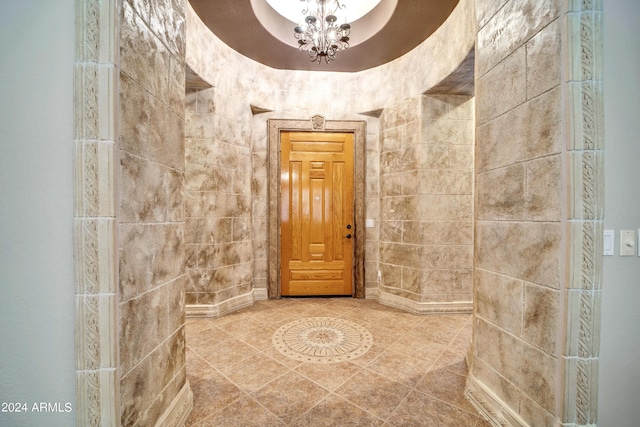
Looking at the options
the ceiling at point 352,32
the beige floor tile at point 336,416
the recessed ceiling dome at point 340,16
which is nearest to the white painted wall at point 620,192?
the beige floor tile at point 336,416

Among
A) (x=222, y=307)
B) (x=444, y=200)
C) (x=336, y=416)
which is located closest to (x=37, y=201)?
(x=336, y=416)

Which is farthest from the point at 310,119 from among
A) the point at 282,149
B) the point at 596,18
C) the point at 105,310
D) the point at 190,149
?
the point at 105,310

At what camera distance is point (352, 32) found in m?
3.24

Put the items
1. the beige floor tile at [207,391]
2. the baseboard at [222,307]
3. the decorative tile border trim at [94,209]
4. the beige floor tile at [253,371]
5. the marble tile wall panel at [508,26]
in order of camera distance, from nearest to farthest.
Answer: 1. the decorative tile border trim at [94,209]
2. the marble tile wall panel at [508,26]
3. the beige floor tile at [207,391]
4. the beige floor tile at [253,371]
5. the baseboard at [222,307]

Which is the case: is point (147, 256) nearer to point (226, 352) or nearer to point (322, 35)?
point (226, 352)

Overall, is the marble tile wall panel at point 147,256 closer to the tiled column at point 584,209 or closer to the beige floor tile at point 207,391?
the beige floor tile at point 207,391

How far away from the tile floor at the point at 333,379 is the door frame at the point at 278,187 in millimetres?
887

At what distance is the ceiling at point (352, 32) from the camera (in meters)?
2.62

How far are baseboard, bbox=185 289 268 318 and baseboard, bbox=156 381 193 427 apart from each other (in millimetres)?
1490

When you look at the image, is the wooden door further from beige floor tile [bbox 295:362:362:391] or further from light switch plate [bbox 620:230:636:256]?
light switch plate [bbox 620:230:636:256]

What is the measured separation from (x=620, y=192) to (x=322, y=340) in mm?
2409

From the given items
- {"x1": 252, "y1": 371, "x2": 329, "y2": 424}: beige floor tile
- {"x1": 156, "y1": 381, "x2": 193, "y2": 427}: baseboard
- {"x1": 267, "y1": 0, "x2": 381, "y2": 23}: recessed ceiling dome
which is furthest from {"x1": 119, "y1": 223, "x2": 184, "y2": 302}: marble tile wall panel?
{"x1": 267, "y1": 0, "x2": 381, "y2": 23}: recessed ceiling dome

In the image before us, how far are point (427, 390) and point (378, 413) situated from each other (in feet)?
1.54

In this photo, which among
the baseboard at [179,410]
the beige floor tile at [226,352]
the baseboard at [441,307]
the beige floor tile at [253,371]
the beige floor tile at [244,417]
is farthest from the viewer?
the baseboard at [441,307]
